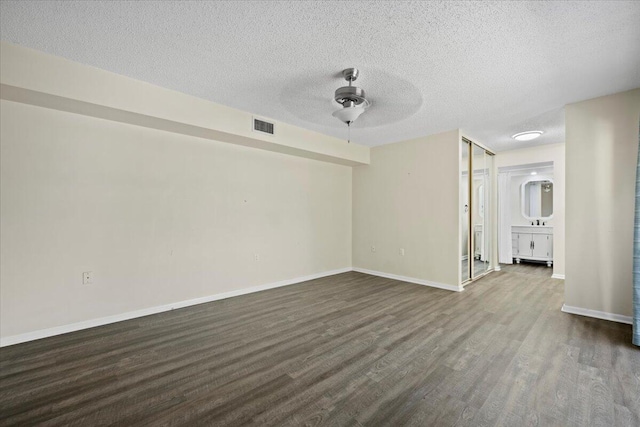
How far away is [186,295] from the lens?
3.64m

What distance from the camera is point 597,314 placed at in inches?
126

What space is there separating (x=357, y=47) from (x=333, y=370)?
2.62m

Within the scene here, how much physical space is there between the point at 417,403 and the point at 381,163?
437cm

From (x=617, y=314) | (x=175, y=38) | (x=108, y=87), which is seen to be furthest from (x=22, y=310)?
(x=617, y=314)

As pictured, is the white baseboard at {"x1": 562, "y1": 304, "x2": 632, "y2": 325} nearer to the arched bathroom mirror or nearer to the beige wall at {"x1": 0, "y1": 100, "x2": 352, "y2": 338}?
the beige wall at {"x1": 0, "y1": 100, "x2": 352, "y2": 338}

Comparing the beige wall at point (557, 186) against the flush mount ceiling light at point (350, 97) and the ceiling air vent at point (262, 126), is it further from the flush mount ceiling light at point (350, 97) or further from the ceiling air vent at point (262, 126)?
the ceiling air vent at point (262, 126)

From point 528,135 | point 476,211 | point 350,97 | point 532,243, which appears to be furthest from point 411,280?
point 532,243

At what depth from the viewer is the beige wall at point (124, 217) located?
262 cm

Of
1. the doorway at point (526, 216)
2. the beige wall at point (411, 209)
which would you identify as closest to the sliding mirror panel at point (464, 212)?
the beige wall at point (411, 209)

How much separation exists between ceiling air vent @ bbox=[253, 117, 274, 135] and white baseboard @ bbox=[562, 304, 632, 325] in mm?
4522

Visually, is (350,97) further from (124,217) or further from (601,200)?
(601,200)

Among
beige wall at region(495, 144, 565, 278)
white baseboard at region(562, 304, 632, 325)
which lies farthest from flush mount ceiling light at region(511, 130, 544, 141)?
white baseboard at region(562, 304, 632, 325)

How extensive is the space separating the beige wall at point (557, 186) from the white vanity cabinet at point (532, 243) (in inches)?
41.8

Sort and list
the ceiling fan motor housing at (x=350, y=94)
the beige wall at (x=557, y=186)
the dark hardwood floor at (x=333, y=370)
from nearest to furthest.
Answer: the dark hardwood floor at (x=333, y=370), the ceiling fan motor housing at (x=350, y=94), the beige wall at (x=557, y=186)
